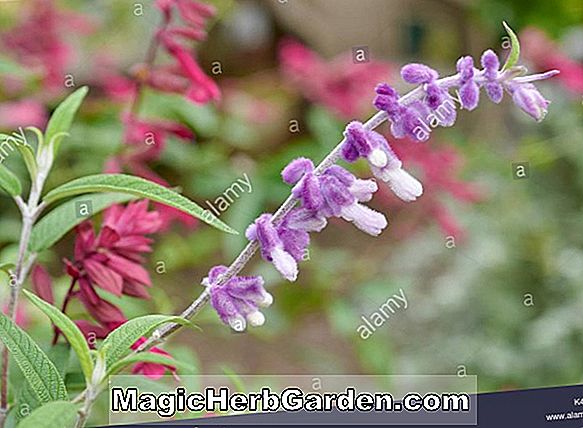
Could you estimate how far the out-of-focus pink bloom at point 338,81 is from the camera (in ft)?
3.56

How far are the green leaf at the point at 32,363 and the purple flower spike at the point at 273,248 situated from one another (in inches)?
4.1

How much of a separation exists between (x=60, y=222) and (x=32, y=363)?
0.42 feet

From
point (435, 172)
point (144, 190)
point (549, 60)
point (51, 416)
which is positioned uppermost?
point (549, 60)

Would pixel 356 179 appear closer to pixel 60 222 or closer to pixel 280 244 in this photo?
pixel 280 244

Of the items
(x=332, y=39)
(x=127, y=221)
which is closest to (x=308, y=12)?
(x=332, y=39)

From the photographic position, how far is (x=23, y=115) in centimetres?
88

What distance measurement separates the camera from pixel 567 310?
4.23 feet

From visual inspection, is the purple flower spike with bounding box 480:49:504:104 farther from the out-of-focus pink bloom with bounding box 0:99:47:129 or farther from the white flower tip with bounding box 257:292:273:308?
the out-of-focus pink bloom with bounding box 0:99:47:129

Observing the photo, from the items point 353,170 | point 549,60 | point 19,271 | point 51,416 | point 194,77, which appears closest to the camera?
point 51,416

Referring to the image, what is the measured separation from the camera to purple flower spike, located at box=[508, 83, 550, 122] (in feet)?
1.23

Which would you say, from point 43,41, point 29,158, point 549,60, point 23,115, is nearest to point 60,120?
point 29,158

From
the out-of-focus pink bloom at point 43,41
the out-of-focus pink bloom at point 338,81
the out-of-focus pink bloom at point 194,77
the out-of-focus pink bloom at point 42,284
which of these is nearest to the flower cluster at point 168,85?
the out-of-focus pink bloom at point 194,77

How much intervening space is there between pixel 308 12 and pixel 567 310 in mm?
796

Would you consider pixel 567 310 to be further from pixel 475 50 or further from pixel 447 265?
pixel 475 50
